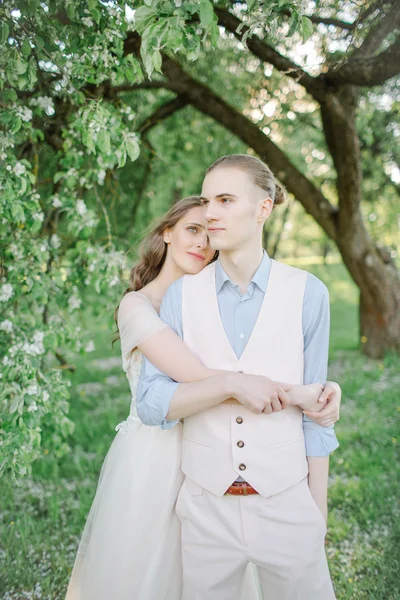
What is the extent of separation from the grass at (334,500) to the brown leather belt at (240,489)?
1.54 metres

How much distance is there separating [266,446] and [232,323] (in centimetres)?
47

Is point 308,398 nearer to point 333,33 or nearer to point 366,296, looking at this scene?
point 333,33

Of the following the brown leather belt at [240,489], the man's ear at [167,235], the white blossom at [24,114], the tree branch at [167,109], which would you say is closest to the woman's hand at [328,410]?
the brown leather belt at [240,489]

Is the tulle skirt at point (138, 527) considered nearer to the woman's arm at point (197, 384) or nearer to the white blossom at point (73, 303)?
the woman's arm at point (197, 384)

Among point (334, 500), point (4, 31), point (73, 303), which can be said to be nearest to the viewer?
point (4, 31)

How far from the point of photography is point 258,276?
2.14 m

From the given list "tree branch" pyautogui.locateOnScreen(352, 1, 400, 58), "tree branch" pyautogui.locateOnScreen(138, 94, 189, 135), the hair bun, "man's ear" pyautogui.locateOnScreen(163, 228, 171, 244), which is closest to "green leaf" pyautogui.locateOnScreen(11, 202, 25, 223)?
"man's ear" pyautogui.locateOnScreen(163, 228, 171, 244)

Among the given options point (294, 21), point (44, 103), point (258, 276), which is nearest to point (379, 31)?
point (294, 21)

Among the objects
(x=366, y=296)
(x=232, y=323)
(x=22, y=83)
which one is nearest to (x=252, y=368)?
(x=232, y=323)

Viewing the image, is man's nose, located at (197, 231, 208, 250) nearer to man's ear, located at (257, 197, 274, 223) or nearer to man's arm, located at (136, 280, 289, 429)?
man's ear, located at (257, 197, 274, 223)

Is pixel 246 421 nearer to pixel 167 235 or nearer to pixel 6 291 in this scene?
pixel 167 235

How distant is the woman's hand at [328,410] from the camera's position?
204 centimetres

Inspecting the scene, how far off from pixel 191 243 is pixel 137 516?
1276 millimetres

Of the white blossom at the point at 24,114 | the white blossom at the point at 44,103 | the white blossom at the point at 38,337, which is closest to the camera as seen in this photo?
the white blossom at the point at 24,114
